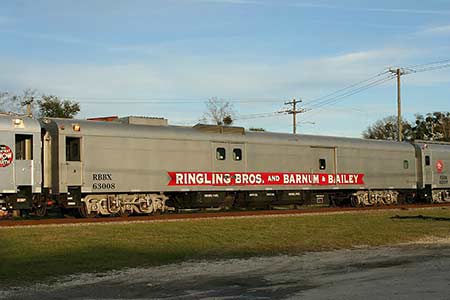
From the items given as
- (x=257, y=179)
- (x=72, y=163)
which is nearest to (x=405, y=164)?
(x=257, y=179)

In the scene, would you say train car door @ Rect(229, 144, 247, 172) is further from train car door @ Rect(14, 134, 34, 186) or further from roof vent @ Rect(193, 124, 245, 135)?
train car door @ Rect(14, 134, 34, 186)

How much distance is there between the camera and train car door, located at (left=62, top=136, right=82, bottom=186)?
73.2 ft

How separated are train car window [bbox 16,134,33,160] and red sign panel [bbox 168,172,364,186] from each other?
5912mm

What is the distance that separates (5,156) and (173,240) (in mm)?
7955

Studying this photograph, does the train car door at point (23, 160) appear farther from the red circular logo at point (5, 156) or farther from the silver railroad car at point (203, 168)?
the silver railroad car at point (203, 168)

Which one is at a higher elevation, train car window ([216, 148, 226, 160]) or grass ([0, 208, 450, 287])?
train car window ([216, 148, 226, 160])

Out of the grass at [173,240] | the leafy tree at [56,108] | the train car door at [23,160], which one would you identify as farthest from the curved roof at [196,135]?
the leafy tree at [56,108]

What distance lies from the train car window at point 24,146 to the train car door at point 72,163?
1.33 metres

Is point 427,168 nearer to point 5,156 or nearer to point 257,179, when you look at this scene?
point 257,179

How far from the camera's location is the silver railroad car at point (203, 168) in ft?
74.7

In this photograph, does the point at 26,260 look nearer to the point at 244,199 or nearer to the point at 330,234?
the point at 330,234

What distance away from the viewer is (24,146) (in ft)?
70.9

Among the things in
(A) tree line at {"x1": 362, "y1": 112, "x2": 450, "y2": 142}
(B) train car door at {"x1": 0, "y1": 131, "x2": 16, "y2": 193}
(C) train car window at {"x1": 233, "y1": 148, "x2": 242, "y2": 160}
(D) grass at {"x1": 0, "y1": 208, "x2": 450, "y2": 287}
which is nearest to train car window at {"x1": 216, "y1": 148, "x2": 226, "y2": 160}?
A: (C) train car window at {"x1": 233, "y1": 148, "x2": 242, "y2": 160}

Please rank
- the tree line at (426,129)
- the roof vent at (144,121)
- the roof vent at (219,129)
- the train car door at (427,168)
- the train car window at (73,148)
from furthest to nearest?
the tree line at (426,129) → the train car door at (427,168) → the roof vent at (219,129) → the roof vent at (144,121) → the train car window at (73,148)
